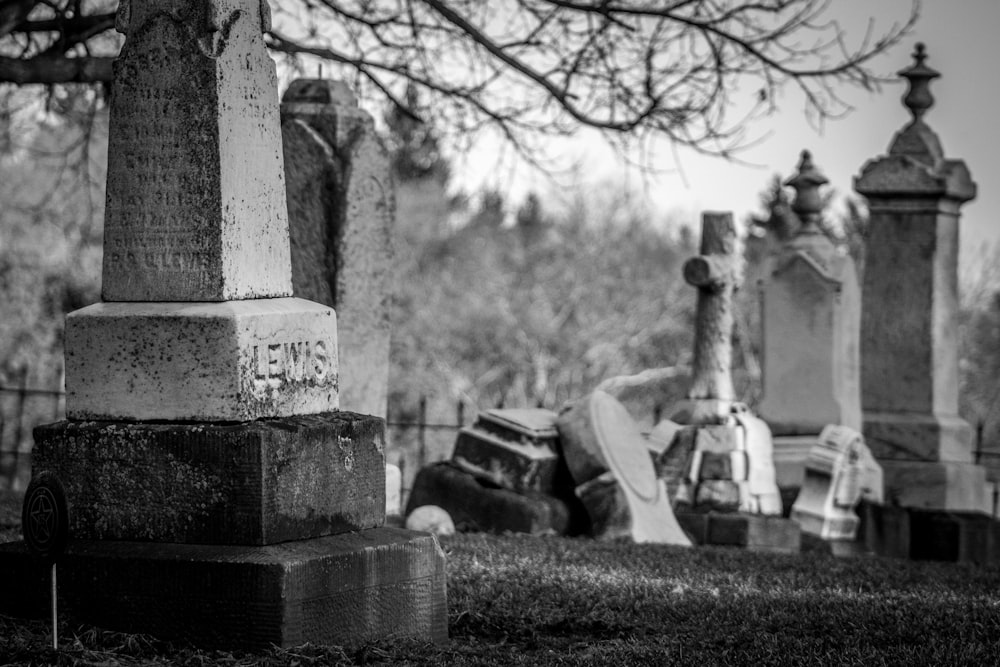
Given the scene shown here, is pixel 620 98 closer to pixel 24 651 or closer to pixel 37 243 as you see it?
pixel 24 651

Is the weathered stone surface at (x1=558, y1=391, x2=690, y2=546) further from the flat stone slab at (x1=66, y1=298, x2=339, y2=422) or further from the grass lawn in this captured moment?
the flat stone slab at (x1=66, y1=298, x2=339, y2=422)

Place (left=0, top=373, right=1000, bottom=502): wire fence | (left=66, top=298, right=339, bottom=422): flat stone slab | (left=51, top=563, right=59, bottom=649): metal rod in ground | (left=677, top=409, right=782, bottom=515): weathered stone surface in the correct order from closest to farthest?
(left=51, top=563, right=59, bottom=649): metal rod in ground
(left=66, top=298, right=339, bottom=422): flat stone slab
(left=677, top=409, right=782, bottom=515): weathered stone surface
(left=0, top=373, right=1000, bottom=502): wire fence

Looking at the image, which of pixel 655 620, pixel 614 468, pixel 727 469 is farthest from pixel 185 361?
pixel 727 469

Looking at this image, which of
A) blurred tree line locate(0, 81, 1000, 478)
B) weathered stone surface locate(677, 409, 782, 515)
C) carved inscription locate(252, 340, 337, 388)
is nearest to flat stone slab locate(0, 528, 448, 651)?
carved inscription locate(252, 340, 337, 388)

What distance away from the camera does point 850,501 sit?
1283 cm

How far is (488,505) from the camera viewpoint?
10148mm

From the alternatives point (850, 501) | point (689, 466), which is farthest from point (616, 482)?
point (850, 501)

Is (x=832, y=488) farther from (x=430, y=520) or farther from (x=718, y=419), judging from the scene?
(x=430, y=520)

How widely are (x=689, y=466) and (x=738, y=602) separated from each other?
5.88m

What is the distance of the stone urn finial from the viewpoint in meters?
14.3

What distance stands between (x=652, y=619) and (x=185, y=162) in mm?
2587

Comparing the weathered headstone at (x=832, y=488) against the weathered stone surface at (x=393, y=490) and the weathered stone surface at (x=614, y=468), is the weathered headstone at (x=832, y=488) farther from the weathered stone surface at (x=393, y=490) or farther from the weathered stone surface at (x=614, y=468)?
the weathered stone surface at (x=393, y=490)

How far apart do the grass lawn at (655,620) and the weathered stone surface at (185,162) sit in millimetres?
1302

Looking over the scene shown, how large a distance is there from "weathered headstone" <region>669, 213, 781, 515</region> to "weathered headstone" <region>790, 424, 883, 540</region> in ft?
0.96
